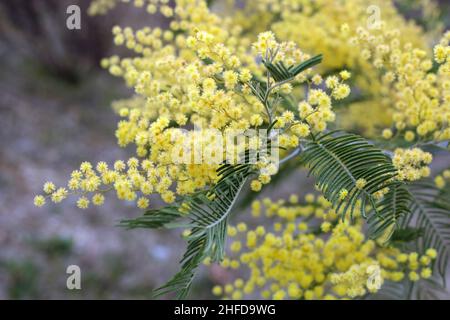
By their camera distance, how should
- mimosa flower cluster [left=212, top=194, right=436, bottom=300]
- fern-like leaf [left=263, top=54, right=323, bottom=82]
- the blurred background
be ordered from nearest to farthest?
fern-like leaf [left=263, top=54, right=323, bottom=82], mimosa flower cluster [left=212, top=194, right=436, bottom=300], the blurred background

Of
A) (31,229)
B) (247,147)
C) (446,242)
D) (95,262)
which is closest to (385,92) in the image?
(446,242)

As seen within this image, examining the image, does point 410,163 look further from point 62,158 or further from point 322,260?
point 62,158

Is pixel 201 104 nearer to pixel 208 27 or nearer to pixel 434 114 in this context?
pixel 208 27

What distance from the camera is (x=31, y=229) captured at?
281 cm

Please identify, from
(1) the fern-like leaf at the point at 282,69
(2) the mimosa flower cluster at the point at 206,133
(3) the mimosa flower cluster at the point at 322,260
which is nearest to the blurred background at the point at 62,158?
(3) the mimosa flower cluster at the point at 322,260

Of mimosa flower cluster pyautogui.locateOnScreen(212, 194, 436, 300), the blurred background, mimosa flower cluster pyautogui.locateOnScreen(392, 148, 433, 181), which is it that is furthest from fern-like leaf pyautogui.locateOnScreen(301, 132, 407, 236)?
the blurred background

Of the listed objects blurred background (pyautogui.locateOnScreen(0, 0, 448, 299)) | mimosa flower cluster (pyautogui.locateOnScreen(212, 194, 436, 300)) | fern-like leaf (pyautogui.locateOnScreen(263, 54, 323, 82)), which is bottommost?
mimosa flower cluster (pyautogui.locateOnScreen(212, 194, 436, 300))

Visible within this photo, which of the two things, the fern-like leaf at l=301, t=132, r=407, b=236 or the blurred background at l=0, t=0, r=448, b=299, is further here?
the blurred background at l=0, t=0, r=448, b=299

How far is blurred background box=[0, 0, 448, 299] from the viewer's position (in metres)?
2.63

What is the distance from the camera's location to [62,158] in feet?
10.8

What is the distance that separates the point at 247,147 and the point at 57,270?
204cm

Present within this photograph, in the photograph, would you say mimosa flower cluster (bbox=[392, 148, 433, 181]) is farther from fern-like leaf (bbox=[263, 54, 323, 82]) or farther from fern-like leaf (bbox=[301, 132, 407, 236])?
fern-like leaf (bbox=[263, 54, 323, 82])

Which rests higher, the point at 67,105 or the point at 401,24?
the point at 67,105

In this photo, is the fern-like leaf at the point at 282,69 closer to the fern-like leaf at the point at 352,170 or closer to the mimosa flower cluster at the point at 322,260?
the fern-like leaf at the point at 352,170
